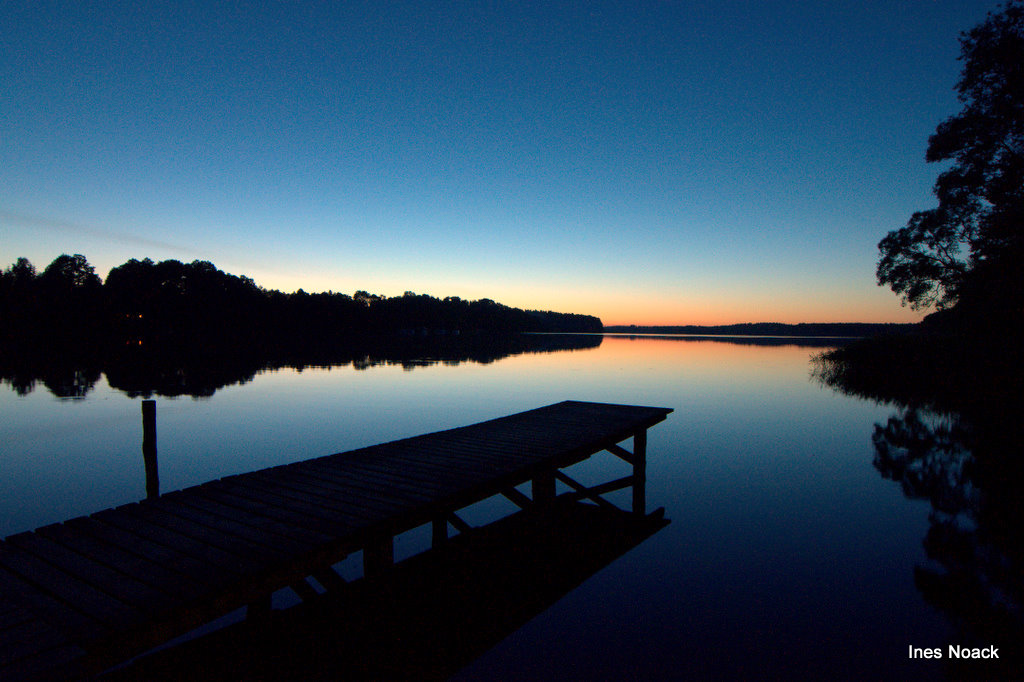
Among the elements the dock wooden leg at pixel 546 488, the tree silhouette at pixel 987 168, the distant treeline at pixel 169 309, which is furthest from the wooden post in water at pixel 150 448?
the distant treeline at pixel 169 309

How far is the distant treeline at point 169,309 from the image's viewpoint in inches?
3553

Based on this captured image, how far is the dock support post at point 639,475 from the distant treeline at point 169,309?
97.8 meters

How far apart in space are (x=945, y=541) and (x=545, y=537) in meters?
7.89

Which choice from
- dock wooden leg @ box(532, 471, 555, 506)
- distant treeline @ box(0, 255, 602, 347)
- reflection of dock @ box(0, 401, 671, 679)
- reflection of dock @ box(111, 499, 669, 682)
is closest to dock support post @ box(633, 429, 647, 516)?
dock wooden leg @ box(532, 471, 555, 506)

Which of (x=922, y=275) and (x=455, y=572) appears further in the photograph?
(x=922, y=275)

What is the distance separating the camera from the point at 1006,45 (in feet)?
89.0

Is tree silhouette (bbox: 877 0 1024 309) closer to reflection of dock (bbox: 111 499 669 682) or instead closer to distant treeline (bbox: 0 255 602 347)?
reflection of dock (bbox: 111 499 669 682)

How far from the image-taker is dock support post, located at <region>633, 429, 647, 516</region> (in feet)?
38.8

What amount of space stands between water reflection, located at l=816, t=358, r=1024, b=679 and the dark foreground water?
28 cm

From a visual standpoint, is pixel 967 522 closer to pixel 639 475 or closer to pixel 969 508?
pixel 969 508

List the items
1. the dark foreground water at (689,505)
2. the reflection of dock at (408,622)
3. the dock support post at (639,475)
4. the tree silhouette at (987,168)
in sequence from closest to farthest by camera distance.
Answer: the reflection of dock at (408,622) → the dark foreground water at (689,505) → the dock support post at (639,475) → the tree silhouette at (987,168)

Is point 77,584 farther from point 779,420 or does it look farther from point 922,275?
point 922,275

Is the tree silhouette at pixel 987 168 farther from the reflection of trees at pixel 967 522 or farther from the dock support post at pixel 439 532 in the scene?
the dock support post at pixel 439 532

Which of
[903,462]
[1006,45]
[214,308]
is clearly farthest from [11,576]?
[214,308]
